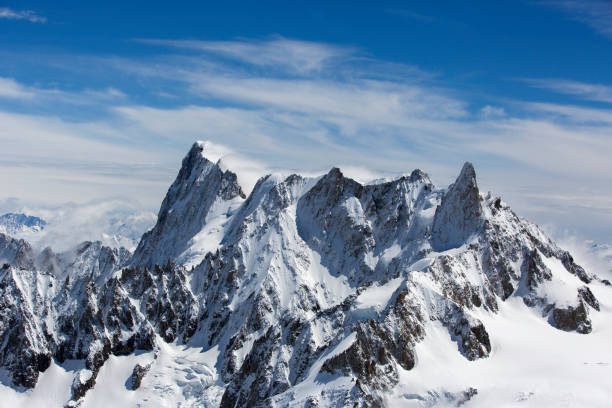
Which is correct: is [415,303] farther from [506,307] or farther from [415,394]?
[506,307]

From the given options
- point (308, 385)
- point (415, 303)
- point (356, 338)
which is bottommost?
point (308, 385)

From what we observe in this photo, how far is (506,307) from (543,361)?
35.1 meters

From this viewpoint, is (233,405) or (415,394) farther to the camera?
(233,405)

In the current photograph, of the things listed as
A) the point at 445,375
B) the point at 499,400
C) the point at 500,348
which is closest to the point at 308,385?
the point at 445,375

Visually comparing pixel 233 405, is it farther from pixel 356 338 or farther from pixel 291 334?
pixel 356 338

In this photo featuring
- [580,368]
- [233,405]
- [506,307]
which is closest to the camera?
[580,368]

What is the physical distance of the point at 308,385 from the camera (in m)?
138

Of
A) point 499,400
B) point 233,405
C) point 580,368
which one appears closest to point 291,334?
point 233,405

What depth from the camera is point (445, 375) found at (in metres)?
141

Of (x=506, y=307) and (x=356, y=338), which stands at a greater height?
(x=506, y=307)

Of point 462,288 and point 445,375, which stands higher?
point 462,288

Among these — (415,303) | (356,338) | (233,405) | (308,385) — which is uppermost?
(415,303)

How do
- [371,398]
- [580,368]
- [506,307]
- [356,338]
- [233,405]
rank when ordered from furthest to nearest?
[506,307], [233,405], [580,368], [356,338], [371,398]

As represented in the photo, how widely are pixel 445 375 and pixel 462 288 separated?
37425 millimetres
